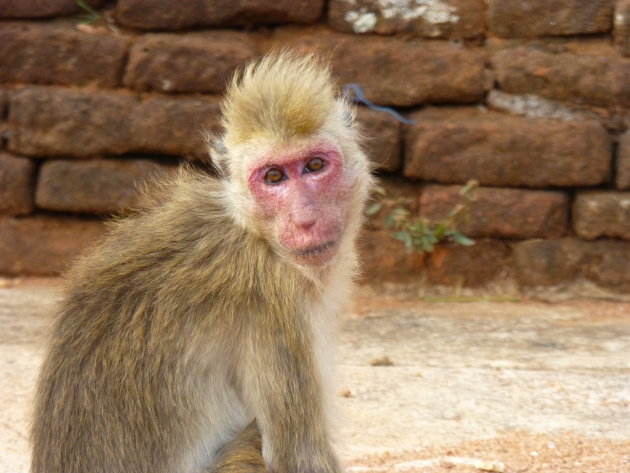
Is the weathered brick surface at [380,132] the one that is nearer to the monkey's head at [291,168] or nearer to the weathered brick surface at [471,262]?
the weathered brick surface at [471,262]

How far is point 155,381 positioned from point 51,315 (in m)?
0.67

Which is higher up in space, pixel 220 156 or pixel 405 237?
pixel 220 156

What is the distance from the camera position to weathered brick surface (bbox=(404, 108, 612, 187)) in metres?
7.21

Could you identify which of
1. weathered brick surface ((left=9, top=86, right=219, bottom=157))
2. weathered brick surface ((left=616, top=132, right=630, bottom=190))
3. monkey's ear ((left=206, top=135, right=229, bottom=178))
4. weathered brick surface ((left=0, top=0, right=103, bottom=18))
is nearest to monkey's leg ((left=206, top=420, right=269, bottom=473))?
monkey's ear ((left=206, top=135, right=229, bottom=178))

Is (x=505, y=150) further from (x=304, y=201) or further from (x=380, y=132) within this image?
(x=304, y=201)

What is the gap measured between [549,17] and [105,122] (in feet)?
11.4

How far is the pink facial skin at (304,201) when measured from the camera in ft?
12.5

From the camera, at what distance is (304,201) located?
12.5ft

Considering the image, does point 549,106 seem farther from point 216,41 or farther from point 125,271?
point 125,271

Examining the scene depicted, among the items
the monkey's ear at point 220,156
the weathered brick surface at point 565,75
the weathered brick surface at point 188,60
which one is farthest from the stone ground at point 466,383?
the weathered brick surface at point 188,60

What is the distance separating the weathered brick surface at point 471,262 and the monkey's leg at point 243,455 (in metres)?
3.92

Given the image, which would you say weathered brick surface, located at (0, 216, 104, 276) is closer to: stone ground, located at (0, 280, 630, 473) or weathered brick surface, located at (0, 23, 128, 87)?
stone ground, located at (0, 280, 630, 473)

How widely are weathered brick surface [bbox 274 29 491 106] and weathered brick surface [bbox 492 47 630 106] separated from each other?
20cm

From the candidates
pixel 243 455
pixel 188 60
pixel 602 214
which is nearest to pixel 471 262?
pixel 602 214
